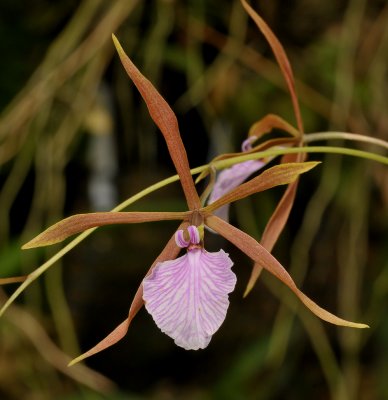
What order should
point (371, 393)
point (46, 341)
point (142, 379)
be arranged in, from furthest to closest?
1. point (371, 393)
2. point (142, 379)
3. point (46, 341)

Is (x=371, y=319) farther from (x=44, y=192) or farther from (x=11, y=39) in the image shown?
(x=11, y=39)

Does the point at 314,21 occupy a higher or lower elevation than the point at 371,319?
higher

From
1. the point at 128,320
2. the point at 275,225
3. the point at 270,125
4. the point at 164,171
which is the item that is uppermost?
the point at 164,171

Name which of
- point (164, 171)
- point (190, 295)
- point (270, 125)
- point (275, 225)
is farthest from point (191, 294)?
point (164, 171)

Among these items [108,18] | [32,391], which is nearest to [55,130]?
[108,18]

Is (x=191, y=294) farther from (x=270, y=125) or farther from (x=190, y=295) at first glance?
(x=270, y=125)

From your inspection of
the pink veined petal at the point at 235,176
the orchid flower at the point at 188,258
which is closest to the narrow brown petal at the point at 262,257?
the orchid flower at the point at 188,258
